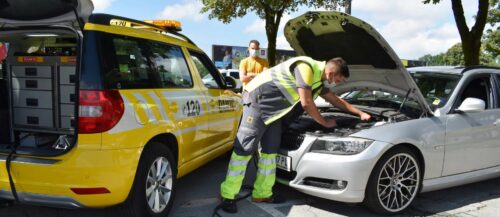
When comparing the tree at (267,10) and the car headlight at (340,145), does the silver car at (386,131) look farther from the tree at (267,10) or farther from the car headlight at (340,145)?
the tree at (267,10)

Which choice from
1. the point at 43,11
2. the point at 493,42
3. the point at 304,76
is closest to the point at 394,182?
the point at 304,76

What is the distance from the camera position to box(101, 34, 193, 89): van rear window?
3420mm

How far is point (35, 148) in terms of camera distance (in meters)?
3.49

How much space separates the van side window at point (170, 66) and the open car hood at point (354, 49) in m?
1.31

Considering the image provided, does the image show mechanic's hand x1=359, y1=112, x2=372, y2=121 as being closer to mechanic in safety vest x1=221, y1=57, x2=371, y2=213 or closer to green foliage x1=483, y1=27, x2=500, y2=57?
mechanic in safety vest x1=221, y1=57, x2=371, y2=213

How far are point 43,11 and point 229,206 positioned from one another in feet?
7.64

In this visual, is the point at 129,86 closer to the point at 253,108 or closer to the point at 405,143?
the point at 253,108

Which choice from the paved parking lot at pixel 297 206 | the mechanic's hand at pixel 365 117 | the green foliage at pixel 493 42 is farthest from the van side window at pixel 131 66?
the green foliage at pixel 493 42

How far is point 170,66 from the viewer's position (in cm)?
429

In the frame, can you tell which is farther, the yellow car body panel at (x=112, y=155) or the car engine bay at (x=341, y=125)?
the car engine bay at (x=341, y=125)

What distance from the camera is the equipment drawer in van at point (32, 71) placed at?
421 centimetres

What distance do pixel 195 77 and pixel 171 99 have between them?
0.72 m

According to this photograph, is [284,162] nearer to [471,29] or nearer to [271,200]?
[271,200]

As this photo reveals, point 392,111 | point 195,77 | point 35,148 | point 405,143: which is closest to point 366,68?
point 392,111
